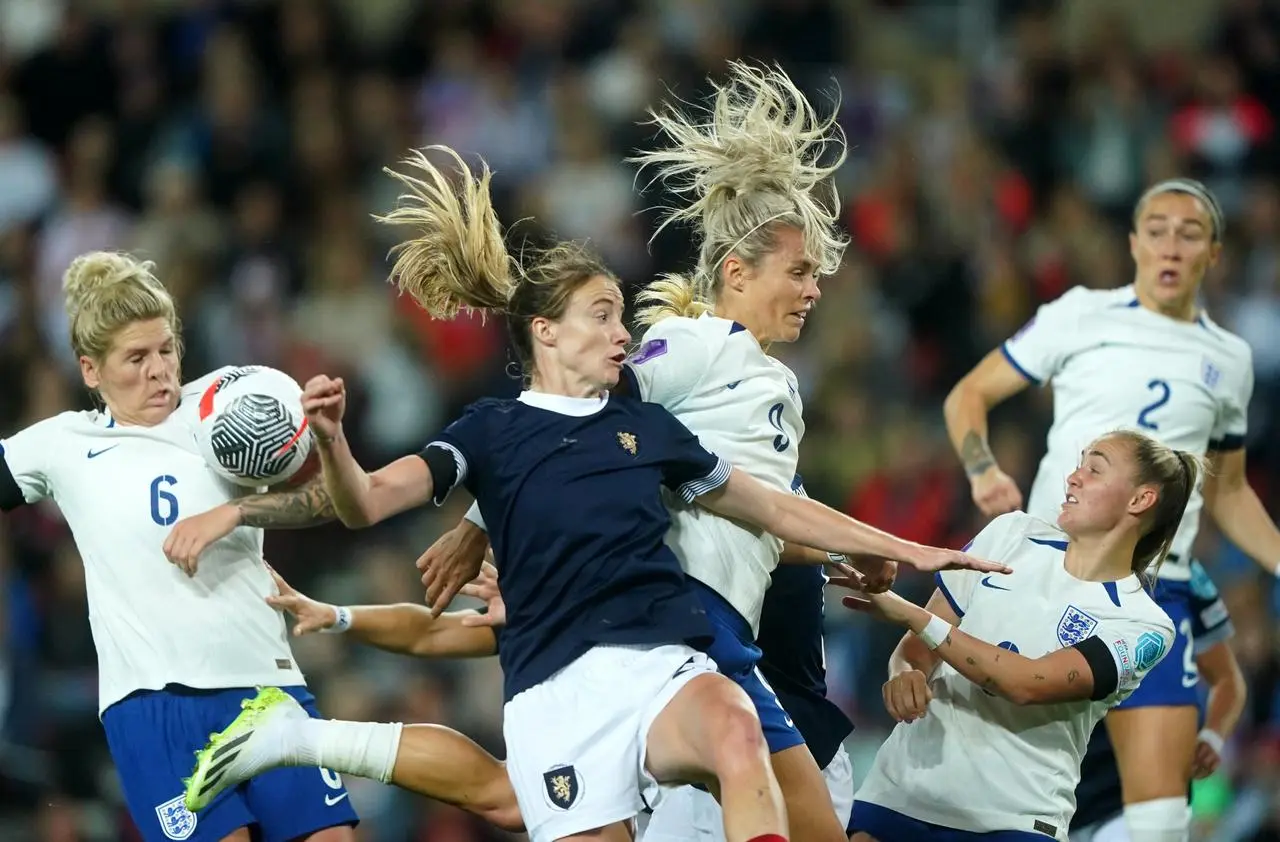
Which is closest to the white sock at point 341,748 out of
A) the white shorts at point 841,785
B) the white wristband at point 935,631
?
the white shorts at point 841,785

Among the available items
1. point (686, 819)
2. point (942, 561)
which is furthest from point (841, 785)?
point (942, 561)

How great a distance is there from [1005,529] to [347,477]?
215 cm

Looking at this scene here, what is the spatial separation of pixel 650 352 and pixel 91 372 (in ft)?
5.36

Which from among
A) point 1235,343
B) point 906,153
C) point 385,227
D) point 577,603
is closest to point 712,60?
point 906,153

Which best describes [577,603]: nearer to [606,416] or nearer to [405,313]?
[606,416]

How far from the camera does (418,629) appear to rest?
19.4 feet

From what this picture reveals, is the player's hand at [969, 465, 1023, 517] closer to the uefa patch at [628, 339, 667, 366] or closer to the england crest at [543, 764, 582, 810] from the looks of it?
→ the uefa patch at [628, 339, 667, 366]

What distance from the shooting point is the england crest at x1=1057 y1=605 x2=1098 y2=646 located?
5355 millimetres

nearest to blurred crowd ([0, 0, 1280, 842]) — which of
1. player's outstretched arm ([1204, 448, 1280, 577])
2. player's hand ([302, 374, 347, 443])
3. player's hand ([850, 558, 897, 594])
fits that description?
player's outstretched arm ([1204, 448, 1280, 577])

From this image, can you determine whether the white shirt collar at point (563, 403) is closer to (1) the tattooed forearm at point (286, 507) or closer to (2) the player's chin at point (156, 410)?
(1) the tattooed forearm at point (286, 507)

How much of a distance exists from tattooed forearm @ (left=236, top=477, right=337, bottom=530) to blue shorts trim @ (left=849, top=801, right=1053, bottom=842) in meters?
1.77

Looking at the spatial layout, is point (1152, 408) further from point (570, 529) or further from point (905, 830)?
point (570, 529)

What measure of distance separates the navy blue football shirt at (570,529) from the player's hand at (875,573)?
61cm

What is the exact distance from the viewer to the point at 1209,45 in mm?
13016
